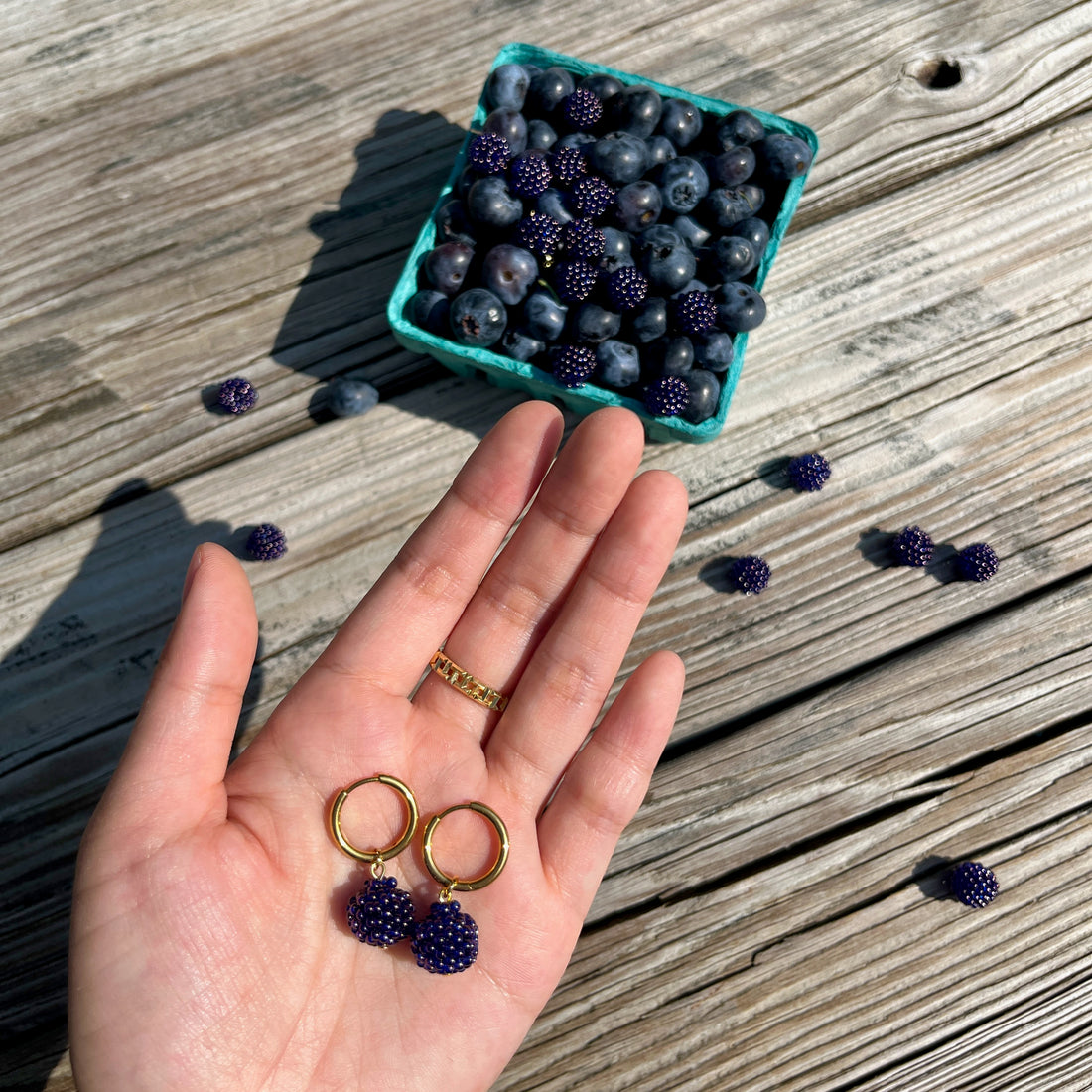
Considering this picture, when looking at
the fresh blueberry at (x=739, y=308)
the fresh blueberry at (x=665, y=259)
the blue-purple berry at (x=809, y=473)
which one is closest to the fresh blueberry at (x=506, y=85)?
the fresh blueberry at (x=665, y=259)

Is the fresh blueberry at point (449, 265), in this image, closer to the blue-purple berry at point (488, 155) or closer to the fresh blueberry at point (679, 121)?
the blue-purple berry at point (488, 155)

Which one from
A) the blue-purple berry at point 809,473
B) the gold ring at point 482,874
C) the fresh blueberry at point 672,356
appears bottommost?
the gold ring at point 482,874

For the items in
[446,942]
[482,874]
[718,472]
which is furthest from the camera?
[718,472]

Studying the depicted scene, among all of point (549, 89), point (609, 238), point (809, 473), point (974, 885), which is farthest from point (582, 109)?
point (974, 885)

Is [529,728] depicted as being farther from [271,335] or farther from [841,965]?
[271,335]

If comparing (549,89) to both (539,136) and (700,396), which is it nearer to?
(539,136)

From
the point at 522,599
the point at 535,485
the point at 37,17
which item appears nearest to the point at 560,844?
the point at 522,599
